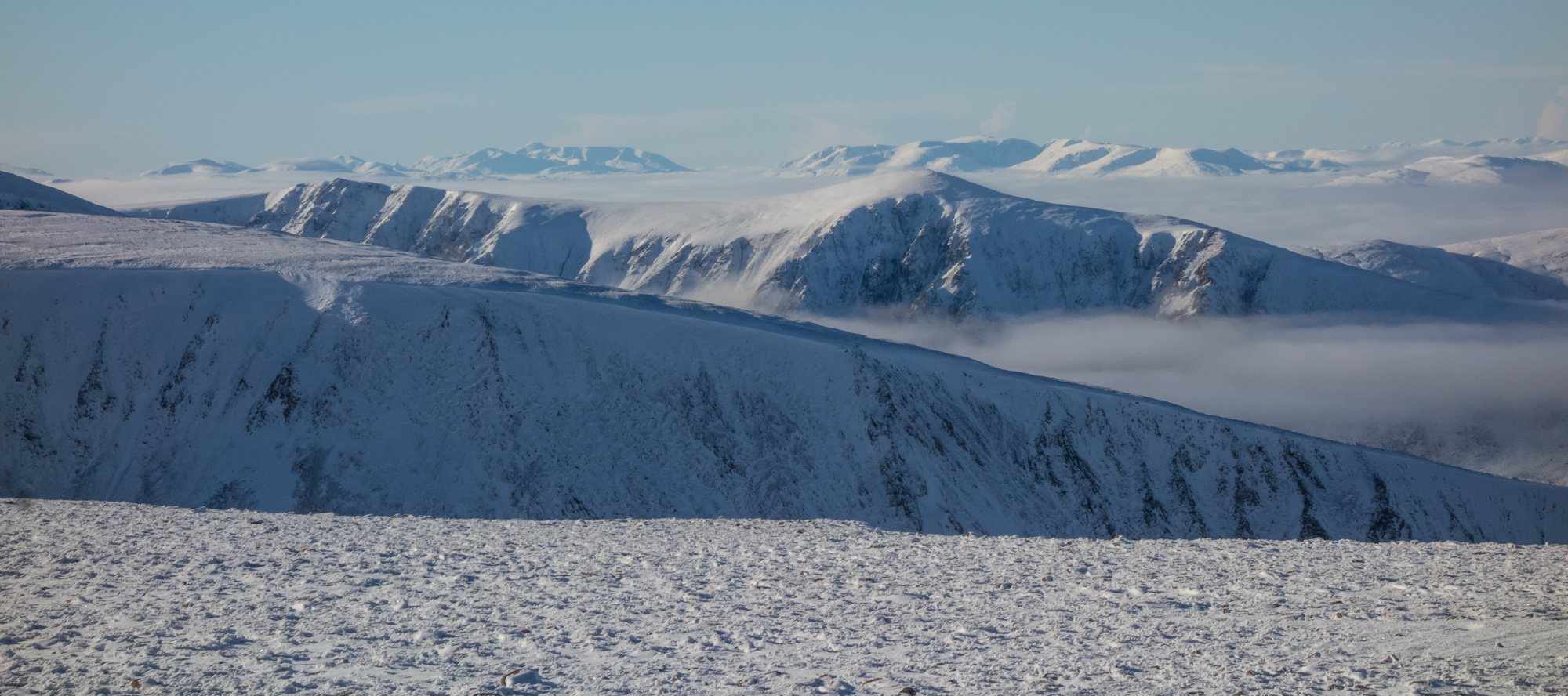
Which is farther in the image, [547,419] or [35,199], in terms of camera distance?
[35,199]

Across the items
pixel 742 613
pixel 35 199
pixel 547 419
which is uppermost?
pixel 35 199

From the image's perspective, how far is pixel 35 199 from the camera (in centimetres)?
11062

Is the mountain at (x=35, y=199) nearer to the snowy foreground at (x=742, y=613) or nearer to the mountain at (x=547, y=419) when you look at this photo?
the mountain at (x=547, y=419)

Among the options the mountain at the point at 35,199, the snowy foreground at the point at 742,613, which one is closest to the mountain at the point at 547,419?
the snowy foreground at the point at 742,613

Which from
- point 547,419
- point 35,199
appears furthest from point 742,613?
point 35,199

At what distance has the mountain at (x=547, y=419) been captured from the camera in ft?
168

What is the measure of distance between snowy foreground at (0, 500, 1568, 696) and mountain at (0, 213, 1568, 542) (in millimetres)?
29820

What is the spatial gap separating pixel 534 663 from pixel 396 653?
2.00m

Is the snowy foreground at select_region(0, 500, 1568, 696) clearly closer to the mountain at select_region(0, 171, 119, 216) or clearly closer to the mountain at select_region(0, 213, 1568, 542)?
the mountain at select_region(0, 213, 1568, 542)

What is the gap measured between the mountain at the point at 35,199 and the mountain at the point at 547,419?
106 feet

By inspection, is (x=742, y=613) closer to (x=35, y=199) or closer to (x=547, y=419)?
(x=547, y=419)

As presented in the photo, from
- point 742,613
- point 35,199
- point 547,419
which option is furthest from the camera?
point 35,199

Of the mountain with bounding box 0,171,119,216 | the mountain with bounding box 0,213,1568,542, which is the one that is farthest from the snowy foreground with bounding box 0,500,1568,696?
the mountain with bounding box 0,171,119,216

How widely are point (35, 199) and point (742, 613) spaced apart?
12832cm
